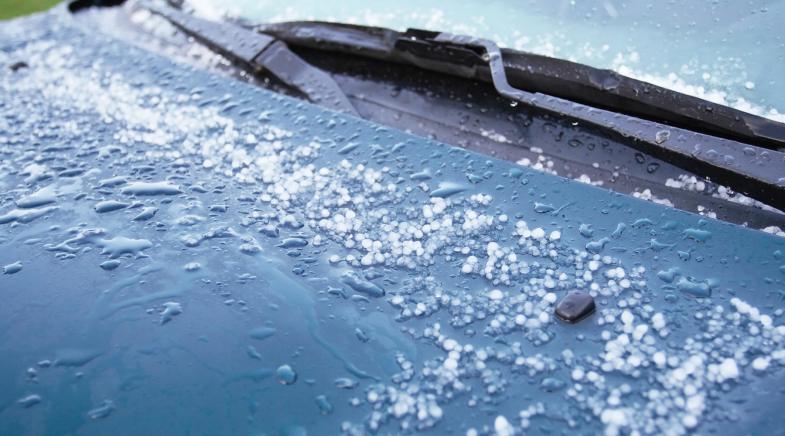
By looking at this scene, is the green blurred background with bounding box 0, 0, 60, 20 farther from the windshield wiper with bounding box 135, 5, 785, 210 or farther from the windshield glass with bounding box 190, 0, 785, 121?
the windshield glass with bounding box 190, 0, 785, 121

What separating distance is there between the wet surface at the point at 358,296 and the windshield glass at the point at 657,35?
0.40 m

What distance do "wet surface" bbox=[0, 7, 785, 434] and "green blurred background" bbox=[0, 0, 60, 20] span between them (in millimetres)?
Result: 5992

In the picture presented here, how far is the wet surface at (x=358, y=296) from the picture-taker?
103 cm

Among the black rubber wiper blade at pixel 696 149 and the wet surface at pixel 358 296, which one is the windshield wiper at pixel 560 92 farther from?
the wet surface at pixel 358 296

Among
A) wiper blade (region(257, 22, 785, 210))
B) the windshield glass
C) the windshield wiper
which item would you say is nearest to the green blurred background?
the windshield wiper

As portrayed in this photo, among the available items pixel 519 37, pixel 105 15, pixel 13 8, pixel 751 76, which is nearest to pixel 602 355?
pixel 751 76

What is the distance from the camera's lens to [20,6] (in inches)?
276

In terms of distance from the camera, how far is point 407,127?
1.83m

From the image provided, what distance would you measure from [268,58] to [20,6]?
6276 mm

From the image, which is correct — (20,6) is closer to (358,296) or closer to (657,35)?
(657,35)

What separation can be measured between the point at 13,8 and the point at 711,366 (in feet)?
25.4

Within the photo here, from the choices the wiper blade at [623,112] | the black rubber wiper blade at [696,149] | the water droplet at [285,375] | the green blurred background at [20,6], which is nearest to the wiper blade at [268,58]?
the wiper blade at [623,112]

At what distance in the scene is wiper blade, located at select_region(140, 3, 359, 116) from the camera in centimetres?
193

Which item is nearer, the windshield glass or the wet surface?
the wet surface
